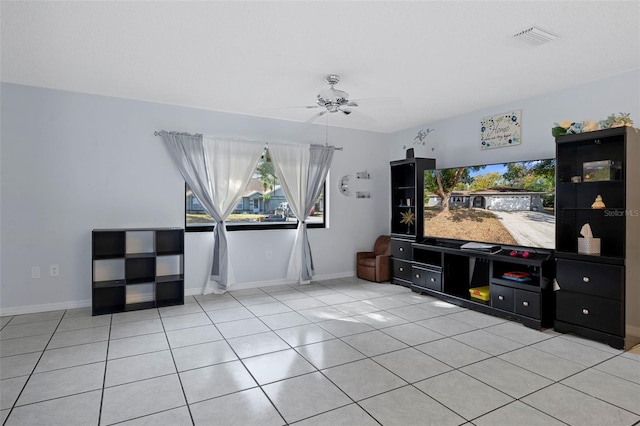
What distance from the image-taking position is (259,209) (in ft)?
18.1

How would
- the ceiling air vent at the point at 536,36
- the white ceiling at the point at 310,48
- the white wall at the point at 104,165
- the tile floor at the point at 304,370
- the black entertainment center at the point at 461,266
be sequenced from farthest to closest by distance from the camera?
1. the white wall at the point at 104,165
2. the black entertainment center at the point at 461,266
3. the ceiling air vent at the point at 536,36
4. the white ceiling at the point at 310,48
5. the tile floor at the point at 304,370

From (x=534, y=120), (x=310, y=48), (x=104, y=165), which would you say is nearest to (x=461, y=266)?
(x=534, y=120)

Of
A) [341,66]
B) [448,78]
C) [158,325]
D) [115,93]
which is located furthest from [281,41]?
[158,325]

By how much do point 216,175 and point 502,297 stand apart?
3819 mm

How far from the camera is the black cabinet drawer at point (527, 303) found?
12.0ft

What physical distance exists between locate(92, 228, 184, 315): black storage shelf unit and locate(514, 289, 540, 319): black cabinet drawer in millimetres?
3827

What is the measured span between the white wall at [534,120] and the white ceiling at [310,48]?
5.8 inches

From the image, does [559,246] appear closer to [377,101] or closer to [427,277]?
[427,277]

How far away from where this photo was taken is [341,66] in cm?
343

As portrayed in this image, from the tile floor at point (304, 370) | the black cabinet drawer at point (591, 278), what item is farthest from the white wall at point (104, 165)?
the black cabinet drawer at point (591, 278)

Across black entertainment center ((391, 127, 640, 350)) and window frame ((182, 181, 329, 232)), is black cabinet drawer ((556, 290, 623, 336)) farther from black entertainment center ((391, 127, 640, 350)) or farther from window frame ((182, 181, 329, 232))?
window frame ((182, 181, 329, 232))

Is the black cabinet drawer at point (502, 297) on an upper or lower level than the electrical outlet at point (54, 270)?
lower

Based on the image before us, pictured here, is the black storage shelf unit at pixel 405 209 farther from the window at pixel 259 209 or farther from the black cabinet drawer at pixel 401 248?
the window at pixel 259 209

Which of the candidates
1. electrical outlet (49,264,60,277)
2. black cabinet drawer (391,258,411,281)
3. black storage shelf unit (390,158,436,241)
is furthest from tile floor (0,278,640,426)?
black storage shelf unit (390,158,436,241)
